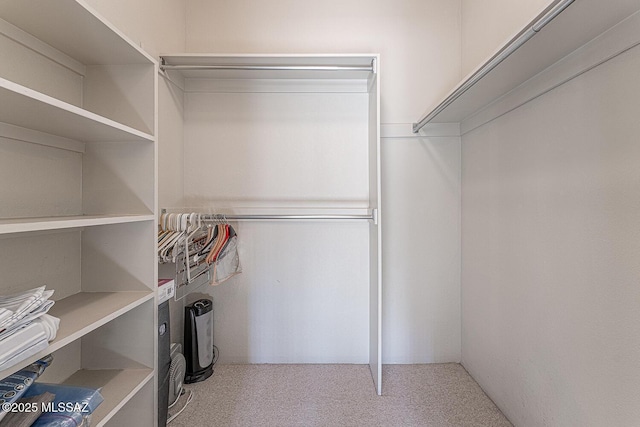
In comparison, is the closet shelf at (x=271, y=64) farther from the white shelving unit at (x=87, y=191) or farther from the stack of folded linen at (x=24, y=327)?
the stack of folded linen at (x=24, y=327)

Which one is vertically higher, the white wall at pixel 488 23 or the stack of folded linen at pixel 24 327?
the white wall at pixel 488 23

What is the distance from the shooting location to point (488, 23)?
168 cm

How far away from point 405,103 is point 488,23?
25.3 inches

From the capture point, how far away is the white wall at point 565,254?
0.90 m

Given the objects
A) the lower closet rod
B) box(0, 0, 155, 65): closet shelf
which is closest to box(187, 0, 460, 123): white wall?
the lower closet rod

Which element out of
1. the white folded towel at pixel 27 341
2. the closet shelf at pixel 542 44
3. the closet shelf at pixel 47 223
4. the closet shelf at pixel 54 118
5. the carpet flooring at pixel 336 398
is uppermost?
the closet shelf at pixel 542 44

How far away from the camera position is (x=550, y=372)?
1.18 meters

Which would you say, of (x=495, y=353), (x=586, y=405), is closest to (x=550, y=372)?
(x=586, y=405)

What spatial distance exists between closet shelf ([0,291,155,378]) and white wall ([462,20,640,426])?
1.76 m

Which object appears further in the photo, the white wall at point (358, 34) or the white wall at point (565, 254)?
the white wall at point (358, 34)

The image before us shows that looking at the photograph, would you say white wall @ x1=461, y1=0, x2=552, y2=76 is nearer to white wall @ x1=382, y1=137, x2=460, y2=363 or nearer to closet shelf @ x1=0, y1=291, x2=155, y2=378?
white wall @ x1=382, y1=137, x2=460, y2=363

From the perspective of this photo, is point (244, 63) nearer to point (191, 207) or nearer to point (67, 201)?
point (191, 207)

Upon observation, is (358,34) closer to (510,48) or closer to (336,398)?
(510,48)

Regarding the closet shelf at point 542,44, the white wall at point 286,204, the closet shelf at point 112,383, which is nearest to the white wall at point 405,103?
the white wall at point 286,204
